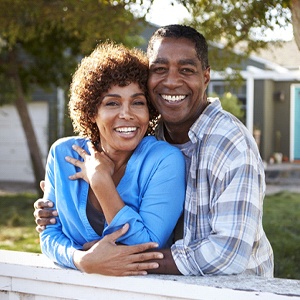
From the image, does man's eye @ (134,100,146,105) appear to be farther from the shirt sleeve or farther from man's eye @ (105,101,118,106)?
the shirt sleeve

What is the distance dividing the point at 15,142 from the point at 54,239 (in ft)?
50.1

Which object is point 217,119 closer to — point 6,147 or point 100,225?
point 100,225

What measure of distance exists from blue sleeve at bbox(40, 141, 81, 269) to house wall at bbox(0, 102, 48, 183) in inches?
574

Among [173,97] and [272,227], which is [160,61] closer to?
[173,97]

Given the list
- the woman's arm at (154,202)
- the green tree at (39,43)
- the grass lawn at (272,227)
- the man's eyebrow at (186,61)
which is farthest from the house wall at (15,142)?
the woman's arm at (154,202)

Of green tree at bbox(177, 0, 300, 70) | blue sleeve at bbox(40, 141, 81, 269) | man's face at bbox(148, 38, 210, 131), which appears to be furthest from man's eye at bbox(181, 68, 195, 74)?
green tree at bbox(177, 0, 300, 70)

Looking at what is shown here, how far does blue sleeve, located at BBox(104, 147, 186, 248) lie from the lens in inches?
111

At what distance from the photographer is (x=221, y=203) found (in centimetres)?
278

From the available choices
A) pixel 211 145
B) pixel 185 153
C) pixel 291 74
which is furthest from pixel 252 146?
pixel 291 74

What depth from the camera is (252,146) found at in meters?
2.86

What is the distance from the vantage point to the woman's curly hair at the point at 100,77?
3.00m

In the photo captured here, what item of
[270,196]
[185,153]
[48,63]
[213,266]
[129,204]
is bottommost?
[270,196]

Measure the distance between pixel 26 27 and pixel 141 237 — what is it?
21.6ft

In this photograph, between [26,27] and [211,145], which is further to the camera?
[26,27]
